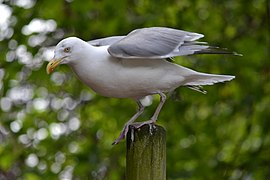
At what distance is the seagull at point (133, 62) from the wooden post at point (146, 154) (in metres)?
0.03

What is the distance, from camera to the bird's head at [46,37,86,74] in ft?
6.67

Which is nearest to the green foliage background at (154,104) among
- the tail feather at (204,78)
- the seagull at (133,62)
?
the tail feather at (204,78)

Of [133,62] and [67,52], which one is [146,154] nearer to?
[133,62]

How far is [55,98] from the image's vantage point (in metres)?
5.58

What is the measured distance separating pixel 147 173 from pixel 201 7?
8.99 feet

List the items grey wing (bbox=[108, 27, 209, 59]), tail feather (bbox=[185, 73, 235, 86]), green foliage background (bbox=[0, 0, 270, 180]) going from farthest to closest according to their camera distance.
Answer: green foliage background (bbox=[0, 0, 270, 180]) → tail feather (bbox=[185, 73, 235, 86]) → grey wing (bbox=[108, 27, 209, 59])

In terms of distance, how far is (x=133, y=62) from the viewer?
80.2 inches

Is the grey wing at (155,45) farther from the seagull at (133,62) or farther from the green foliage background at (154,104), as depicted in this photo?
the green foliage background at (154,104)

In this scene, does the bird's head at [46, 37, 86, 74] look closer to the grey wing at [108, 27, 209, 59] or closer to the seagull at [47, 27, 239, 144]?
the seagull at [47, 27, 239, 144]

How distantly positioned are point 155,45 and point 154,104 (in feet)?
7.03

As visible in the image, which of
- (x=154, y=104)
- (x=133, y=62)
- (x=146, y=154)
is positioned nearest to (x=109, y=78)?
(x=133, y=62)

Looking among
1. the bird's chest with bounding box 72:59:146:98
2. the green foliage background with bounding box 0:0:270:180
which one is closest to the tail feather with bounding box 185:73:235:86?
the bird's chest with bounding box 72:59:146:98

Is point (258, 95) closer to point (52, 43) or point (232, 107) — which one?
point (232, 107)

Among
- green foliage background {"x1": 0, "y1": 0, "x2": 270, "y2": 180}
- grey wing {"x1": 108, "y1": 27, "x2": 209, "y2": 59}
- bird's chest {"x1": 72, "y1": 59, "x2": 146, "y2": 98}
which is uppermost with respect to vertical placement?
grey wing {"x1": 108, "y1": 27, "x2": 209, "y2": 59}
